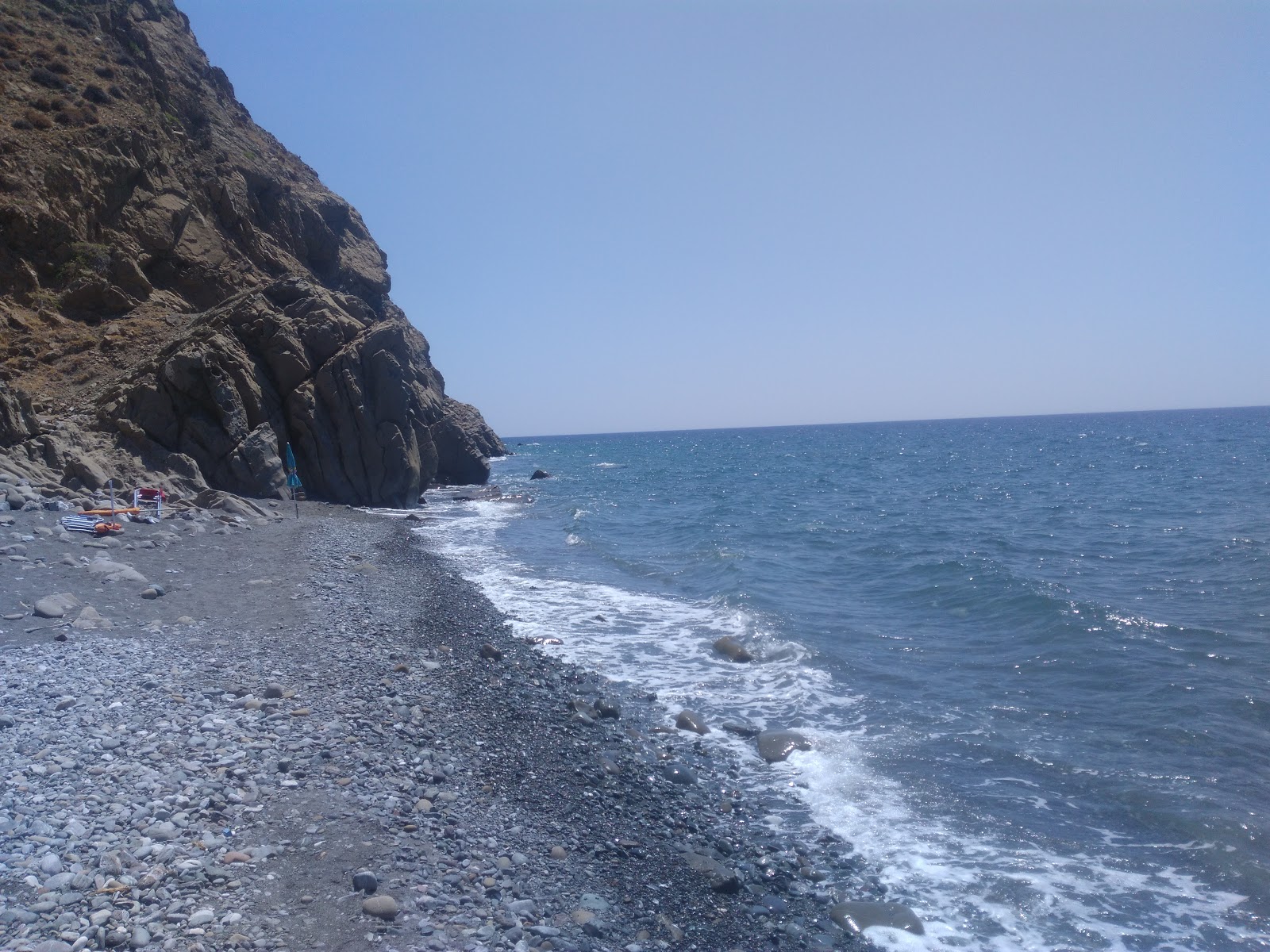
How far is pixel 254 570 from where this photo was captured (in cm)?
1702

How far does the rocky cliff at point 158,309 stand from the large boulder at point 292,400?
74 mm

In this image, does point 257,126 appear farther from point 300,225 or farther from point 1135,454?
point 1135,454

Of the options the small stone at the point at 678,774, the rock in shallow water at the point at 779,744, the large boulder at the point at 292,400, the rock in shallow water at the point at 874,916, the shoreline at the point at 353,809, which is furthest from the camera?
the large boulder at the point at 292,400

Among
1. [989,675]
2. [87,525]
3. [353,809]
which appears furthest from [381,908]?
[87,525]

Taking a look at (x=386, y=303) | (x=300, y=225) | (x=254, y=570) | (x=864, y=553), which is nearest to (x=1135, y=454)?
(x=864, y=553)

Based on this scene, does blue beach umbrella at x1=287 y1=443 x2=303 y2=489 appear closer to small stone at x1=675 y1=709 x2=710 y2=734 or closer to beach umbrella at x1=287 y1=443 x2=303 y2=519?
beach umbrella at x1=287 y1=443 x2=303 y2=519

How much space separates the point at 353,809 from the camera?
7.06m

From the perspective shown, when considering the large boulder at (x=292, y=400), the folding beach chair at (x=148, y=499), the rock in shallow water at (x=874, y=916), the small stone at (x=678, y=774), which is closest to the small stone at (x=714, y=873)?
the rock in shallow water at (x=874, y=916)

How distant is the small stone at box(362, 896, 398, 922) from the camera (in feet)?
18.5

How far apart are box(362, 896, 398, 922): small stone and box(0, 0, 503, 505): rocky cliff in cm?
1943

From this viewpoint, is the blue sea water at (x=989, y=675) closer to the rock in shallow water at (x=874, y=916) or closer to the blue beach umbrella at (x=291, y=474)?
the rock in shallow water at (x=874, y=916)

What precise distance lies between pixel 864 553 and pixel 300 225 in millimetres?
Answer: 37772

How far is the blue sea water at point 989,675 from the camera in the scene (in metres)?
7.78

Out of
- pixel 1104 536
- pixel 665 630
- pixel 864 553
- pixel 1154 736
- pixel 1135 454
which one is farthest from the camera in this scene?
pixel 1135 454
